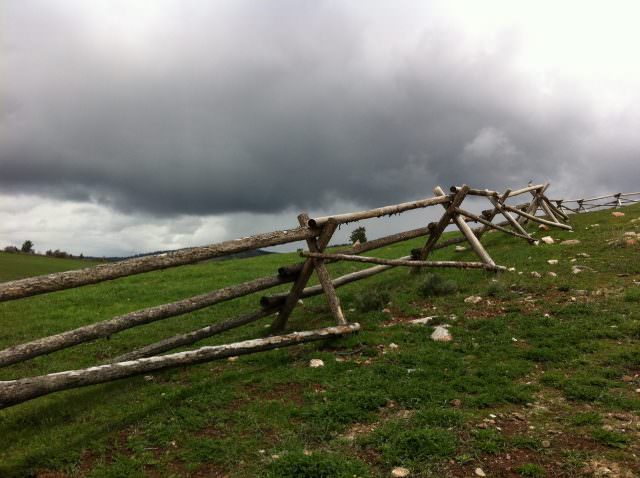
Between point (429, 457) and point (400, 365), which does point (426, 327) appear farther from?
point (429, 457)

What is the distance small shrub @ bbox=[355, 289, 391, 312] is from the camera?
30.1ft

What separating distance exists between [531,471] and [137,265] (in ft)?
16.3

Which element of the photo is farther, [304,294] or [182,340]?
[304,294]

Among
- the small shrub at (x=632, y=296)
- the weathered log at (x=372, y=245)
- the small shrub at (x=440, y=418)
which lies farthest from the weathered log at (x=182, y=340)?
the small shrub at (x=632, y=296)

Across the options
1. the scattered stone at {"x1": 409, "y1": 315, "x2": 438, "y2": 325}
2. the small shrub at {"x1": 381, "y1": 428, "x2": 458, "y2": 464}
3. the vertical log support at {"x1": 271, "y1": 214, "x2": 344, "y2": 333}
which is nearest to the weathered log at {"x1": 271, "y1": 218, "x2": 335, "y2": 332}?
the vertical log support at {"x1": 271, "y1": 214, "x2": 344, "y2": 333}

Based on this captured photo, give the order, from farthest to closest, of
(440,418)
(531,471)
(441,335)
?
(441,335), (440,418), (531,471)

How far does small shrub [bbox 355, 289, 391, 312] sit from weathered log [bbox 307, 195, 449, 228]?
69.0 inches

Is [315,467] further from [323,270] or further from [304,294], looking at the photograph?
[304,294]

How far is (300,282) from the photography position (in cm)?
784

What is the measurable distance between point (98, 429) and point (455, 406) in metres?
4.09

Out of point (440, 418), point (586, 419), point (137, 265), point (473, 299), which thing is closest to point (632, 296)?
point (473, 299)

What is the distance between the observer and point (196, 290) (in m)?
15.5

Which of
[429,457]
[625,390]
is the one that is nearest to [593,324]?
[625,390]

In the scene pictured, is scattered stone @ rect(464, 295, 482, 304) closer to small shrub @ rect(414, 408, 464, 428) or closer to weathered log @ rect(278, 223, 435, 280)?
weathered log @ rect(278, 223, 435, 280)
